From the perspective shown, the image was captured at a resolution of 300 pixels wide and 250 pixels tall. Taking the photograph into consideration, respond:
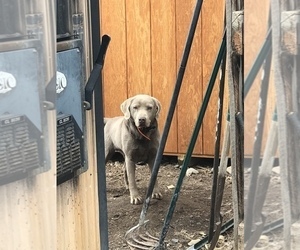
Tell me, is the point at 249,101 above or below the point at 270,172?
above

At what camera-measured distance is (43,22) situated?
1689mm

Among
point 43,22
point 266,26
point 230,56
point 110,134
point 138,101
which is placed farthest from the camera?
point 110,134

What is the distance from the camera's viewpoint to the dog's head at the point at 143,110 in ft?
19.7

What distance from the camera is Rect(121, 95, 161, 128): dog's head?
6.00 m

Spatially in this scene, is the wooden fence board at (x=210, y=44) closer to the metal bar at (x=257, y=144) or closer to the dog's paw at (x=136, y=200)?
the dog's paw at (x=136, y=200)

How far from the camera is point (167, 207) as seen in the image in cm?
562

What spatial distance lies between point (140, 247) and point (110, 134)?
2288 millimetres

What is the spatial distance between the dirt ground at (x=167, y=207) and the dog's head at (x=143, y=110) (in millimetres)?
637

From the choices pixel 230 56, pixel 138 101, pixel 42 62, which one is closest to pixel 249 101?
pixel 42 62

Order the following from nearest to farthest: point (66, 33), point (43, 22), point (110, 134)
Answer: point (43, 22) < point (66, 33) < point (110, 134)

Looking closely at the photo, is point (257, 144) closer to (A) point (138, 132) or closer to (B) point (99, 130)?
(B) point (99, 130)

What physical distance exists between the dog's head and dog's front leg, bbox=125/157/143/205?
1.17 feet

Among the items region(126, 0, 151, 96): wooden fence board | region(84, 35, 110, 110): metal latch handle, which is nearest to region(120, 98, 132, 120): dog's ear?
region(126, 0, 151, 96): wooden fence board

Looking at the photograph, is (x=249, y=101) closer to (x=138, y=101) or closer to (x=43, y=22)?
(x=43, y=22)
